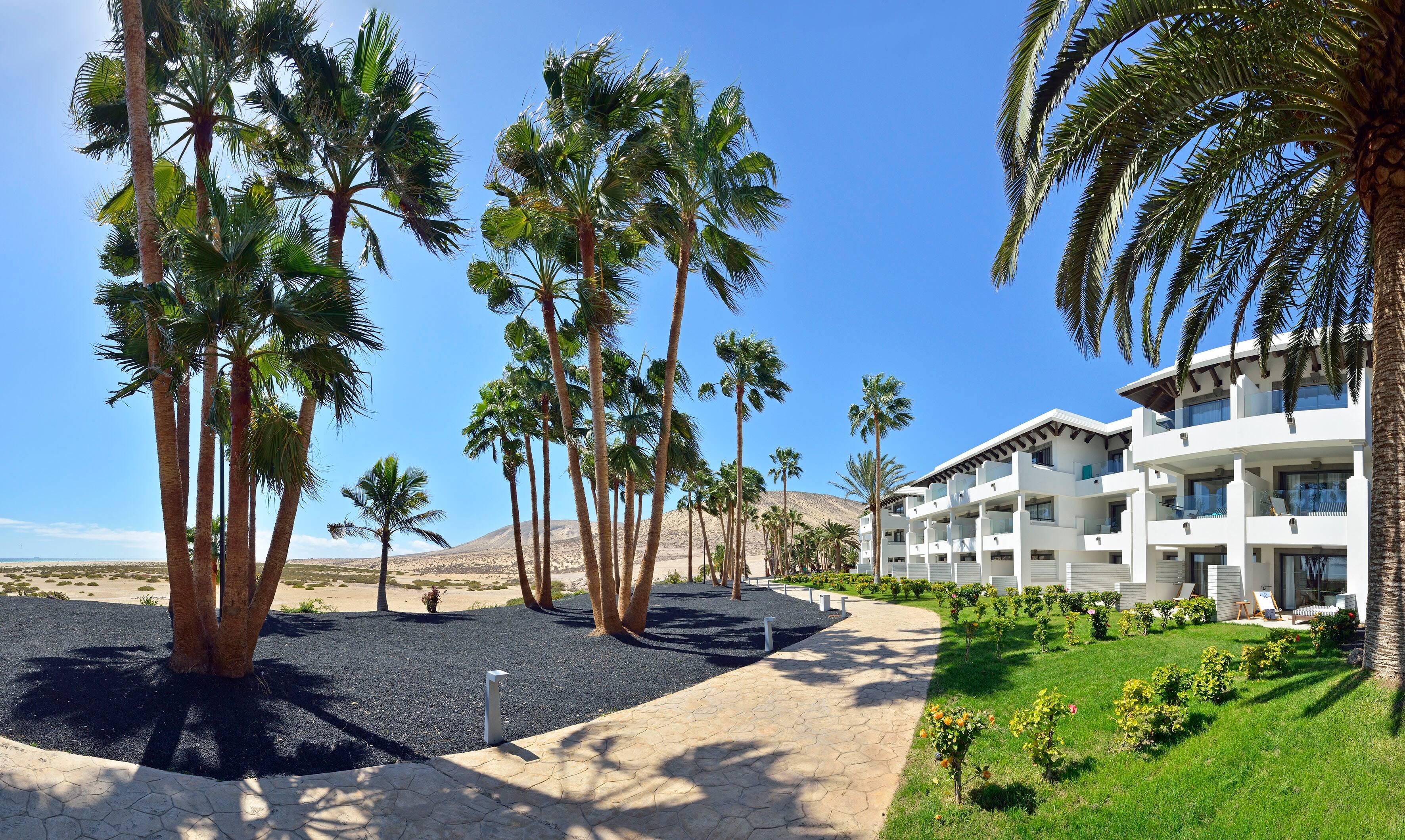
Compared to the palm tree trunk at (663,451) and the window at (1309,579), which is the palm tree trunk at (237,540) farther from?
the window at (1309,579)

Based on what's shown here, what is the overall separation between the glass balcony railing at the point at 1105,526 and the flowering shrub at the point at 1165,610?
11.5 metres

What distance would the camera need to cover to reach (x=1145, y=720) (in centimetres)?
731

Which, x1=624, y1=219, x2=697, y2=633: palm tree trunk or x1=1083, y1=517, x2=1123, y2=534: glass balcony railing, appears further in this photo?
x1=1083, y1=517, x2=1123, y2=534: glass balcony railing

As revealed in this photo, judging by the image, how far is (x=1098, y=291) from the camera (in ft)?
34.3

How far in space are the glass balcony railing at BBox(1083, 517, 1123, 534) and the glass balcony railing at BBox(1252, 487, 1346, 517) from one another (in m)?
7.19

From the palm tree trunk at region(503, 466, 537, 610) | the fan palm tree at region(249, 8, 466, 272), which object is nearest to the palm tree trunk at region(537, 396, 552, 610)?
the palm tree trunk at region(503, 466, 537, 610)

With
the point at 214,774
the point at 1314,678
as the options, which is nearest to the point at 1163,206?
the point at 1314,678

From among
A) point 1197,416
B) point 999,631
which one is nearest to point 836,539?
point 1197,416

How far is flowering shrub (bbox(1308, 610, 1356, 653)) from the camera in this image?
11.2 m

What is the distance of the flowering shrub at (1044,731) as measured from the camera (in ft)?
23.2

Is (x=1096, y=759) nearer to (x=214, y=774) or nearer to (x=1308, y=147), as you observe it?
(x=1308, y=147)

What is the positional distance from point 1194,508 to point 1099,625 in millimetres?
12421

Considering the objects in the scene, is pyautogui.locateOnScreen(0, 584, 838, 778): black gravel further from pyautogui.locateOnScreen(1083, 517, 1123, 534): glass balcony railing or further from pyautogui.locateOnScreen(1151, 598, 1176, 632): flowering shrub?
pyautogui.locateOnScreen(1083, 517, 1123, 534): glass balcony railing

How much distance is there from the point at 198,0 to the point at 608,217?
8.08 m
